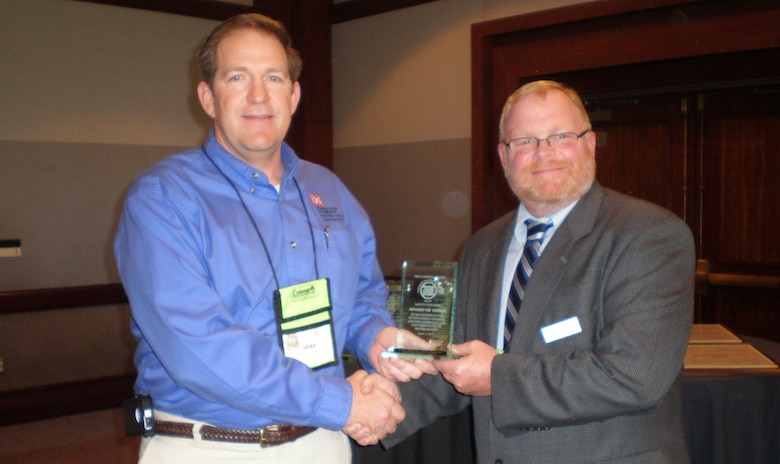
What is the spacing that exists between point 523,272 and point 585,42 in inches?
114

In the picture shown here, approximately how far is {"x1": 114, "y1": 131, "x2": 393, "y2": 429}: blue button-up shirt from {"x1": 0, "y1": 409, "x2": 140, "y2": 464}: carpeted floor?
3.01m

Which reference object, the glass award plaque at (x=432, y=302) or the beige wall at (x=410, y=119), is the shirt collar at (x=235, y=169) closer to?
the glass award plaque at (x=432, y=302)

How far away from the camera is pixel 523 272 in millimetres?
1875

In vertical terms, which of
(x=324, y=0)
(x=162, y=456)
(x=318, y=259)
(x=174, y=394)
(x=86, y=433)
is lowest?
(x=86, y=433)

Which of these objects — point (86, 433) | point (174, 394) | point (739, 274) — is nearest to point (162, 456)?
point (174, 394)

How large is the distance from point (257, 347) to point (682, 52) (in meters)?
3.37

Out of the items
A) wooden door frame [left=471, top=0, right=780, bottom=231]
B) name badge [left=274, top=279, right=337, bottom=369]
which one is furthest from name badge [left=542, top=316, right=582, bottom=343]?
wooden door frame [left=471, top=0, right=780, bottom=231]

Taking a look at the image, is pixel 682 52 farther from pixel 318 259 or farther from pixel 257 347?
pixel 257 347

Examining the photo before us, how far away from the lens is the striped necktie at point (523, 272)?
1860 mm

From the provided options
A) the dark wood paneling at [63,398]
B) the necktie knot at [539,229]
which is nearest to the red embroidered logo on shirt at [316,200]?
the necktie knot at [539,229]

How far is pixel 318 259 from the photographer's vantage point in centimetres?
180

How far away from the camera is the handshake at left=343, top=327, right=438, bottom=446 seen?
1776 millimetres

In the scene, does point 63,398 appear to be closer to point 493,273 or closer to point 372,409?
point 372,409

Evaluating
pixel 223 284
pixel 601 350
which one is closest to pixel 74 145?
pixel 223 284
